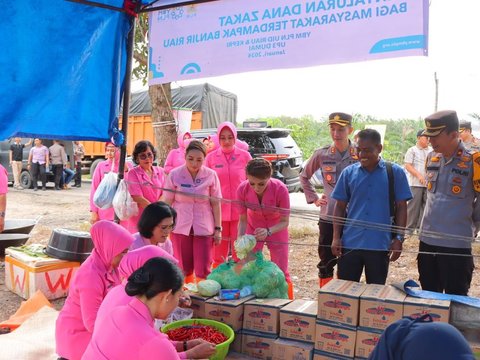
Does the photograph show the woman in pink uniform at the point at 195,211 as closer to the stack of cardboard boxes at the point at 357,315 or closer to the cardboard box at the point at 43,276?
the cardboard box at the point at 43,276

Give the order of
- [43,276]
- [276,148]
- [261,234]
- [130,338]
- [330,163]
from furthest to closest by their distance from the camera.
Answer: [276,148], [43,276], [330,163], [261,234], [130,338]

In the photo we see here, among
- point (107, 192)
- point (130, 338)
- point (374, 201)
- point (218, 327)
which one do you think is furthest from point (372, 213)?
point (130, 338)

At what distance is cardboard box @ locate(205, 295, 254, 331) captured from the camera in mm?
2879

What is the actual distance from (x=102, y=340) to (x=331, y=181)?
100 inches

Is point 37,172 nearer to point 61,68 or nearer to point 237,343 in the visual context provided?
point 61,68

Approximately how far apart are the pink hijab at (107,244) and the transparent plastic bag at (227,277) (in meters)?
0.80

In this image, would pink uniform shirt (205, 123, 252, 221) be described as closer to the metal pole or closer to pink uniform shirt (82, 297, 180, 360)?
the metal pole

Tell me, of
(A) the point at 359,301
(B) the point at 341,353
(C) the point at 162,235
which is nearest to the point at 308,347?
(B) the point at 341,353

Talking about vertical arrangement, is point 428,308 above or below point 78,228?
above

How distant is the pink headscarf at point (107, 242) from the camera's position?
2623 millimetres

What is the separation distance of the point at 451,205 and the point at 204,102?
494 inches

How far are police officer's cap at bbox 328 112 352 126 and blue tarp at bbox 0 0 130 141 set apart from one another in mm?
1739

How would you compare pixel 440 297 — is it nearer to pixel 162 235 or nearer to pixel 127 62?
pixel 162 235

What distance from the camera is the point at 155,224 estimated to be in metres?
3.11
